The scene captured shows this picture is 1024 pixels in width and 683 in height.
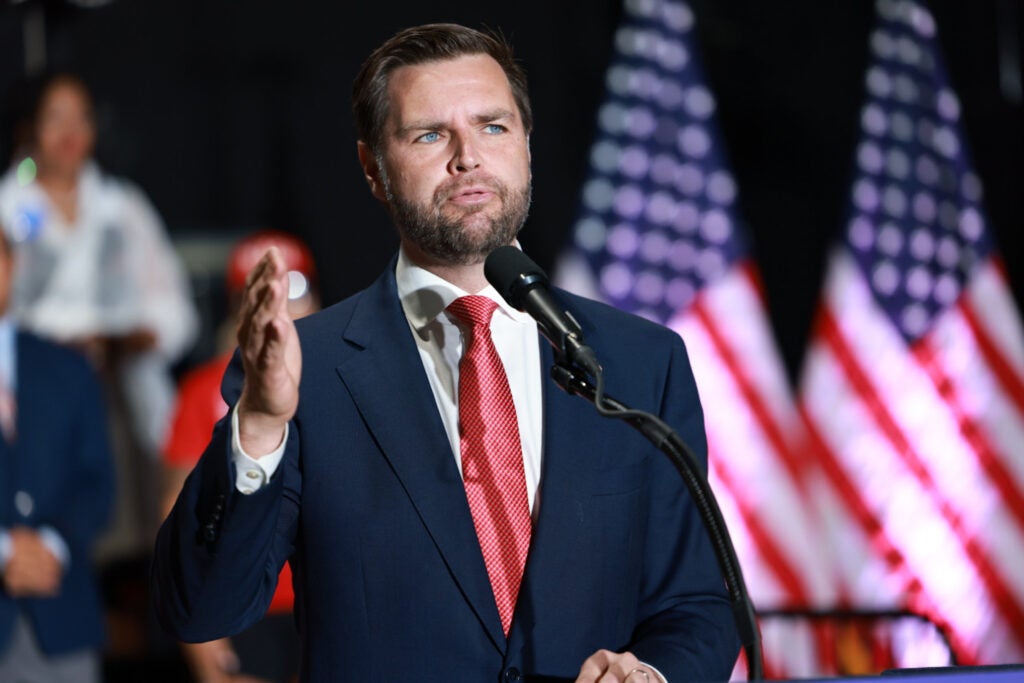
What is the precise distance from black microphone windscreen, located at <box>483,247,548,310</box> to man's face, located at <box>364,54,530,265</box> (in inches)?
6.8

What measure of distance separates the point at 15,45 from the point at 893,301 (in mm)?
3076

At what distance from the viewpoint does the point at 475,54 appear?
63.0 inches

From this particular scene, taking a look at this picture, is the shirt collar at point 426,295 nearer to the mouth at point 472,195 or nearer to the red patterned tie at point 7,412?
the mouth at point 472,195

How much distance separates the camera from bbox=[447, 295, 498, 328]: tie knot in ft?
5.08

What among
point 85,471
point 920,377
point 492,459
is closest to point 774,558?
point 920,377

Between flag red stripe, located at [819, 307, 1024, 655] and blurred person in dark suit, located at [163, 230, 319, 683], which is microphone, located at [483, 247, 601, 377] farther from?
flag red stripe, located at [819, 307, 1024, 655]

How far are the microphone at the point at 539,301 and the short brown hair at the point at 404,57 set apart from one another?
362 mm

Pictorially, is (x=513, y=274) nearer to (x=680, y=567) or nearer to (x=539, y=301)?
(x=539, y=301)

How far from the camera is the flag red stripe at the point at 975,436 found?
459cm

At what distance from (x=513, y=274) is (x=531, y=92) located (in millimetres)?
3155

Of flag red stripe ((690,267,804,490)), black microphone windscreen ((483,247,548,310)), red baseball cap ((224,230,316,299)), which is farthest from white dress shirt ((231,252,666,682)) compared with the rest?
flag red stripe ((690,267,804,490))

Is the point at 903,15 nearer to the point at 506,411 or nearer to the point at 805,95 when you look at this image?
the point at 805,95

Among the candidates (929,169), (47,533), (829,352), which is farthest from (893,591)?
(47,533)

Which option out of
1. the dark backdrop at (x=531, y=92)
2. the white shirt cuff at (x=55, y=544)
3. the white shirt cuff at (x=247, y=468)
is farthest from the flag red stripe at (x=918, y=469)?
the white shirt cuff at (x=247, y=468)
